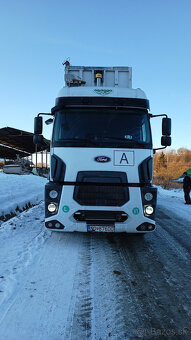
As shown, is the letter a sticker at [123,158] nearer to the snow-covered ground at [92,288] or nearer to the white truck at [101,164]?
the white truck at [101,164]

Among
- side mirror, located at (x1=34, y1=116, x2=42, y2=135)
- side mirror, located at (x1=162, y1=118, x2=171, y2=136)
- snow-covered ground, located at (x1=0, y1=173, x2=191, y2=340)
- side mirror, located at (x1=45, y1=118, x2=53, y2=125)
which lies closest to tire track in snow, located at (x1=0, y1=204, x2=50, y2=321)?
snow-covered ground, located at (x1=0, y1=173, x2=191, y2=340)

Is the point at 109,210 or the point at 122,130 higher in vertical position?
the point at 122,130

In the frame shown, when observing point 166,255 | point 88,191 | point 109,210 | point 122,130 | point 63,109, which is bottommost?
point 166,255

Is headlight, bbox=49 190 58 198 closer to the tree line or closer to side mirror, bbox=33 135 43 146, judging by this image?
side mirror, bbox=33 135 43 146

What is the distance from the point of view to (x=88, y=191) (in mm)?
3824

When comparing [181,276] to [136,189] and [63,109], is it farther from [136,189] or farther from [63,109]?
[63,109]

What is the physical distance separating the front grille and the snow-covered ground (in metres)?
0.91

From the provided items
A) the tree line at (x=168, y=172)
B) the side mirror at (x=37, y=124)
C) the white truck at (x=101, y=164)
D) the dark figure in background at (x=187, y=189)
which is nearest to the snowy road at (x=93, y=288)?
the white truck at (x=101, y=164)

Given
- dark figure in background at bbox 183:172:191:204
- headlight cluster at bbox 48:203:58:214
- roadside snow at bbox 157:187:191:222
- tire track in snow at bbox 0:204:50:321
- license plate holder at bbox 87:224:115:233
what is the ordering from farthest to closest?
dark figure in background at bbox 183:172:191:204, roadside snow at bbox 157:187:191:222, headlight cluster at bbox 48:203:58:214, license plate holder at bbox 87:224:115:233, tire track in snow at bbox 0:204:50:321

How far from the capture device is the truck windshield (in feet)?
13.2

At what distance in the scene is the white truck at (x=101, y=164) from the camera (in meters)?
3.79

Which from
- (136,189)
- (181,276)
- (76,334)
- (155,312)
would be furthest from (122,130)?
(76,334)

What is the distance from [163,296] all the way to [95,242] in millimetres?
1989

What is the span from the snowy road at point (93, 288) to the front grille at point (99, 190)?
90cm
